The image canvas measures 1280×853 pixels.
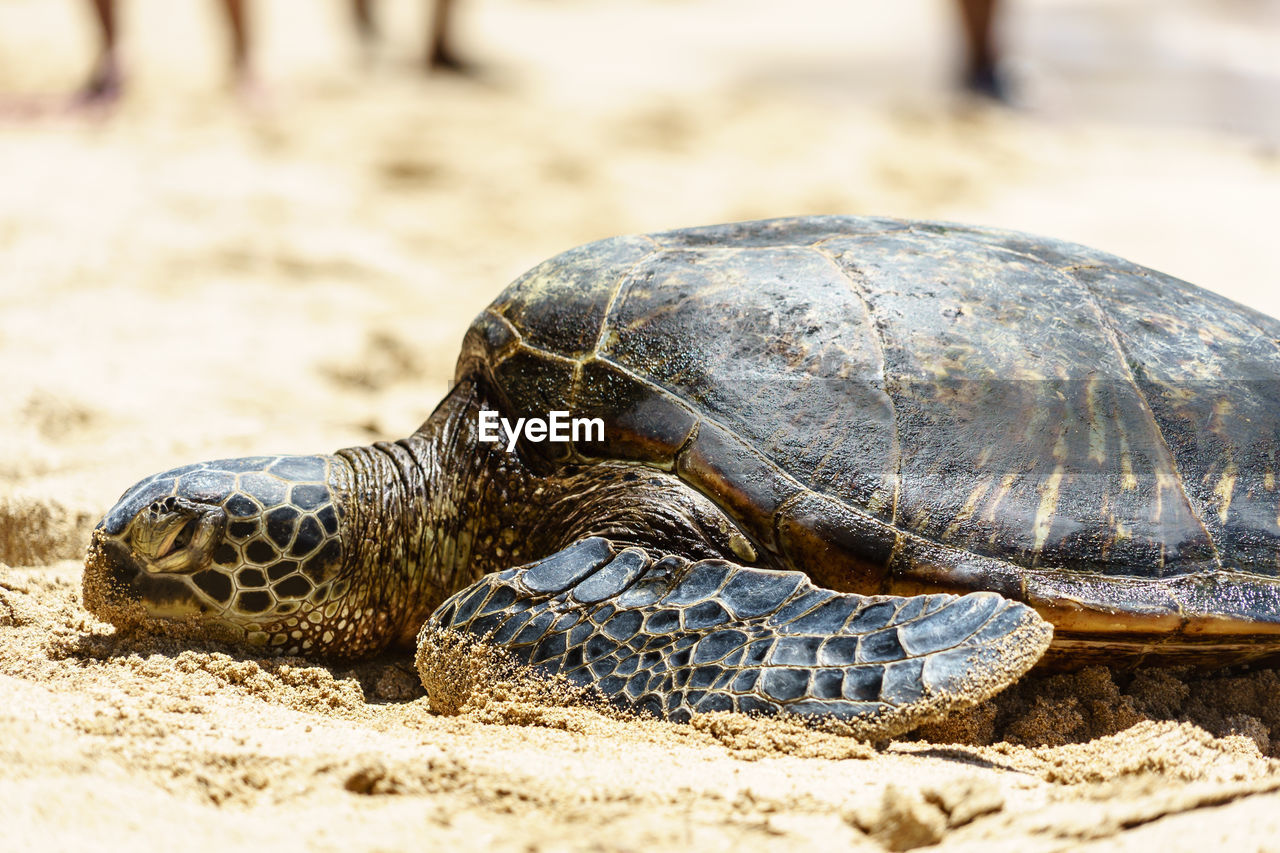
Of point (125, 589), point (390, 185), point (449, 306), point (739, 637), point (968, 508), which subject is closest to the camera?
point (739, 637)

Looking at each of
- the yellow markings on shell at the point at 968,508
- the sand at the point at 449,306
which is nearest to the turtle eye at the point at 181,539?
the sand at the point at 449,306

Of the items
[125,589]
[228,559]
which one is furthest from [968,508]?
[125,589]

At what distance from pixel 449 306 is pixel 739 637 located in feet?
9.01

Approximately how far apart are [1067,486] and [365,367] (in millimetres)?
2469

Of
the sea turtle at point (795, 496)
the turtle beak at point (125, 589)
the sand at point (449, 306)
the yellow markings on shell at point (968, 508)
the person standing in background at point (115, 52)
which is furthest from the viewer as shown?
the person standing in background at point (115, 52)

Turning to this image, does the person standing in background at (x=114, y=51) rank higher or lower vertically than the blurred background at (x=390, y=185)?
higher

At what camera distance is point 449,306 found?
4.21 m

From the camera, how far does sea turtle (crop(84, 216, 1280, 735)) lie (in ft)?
5.86

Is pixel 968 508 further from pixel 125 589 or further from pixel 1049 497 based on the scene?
pixel 125 589

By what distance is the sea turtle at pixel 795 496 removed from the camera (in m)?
1.79

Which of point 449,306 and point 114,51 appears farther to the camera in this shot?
point 114,51

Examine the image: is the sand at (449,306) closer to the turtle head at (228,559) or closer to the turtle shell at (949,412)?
the turtle head at (228,559)

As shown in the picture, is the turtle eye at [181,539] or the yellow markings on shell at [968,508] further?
the turtle eye at [181,539]

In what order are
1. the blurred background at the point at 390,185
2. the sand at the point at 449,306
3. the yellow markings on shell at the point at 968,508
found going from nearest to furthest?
the sand at the point at 449,306
the yellow markings on shell at the point at 968,508
the blurred background at the point at 390,185
